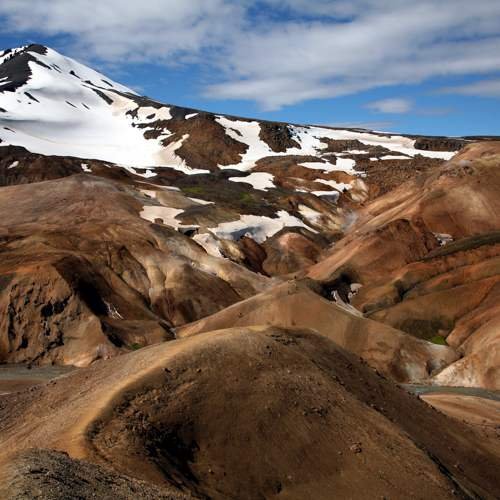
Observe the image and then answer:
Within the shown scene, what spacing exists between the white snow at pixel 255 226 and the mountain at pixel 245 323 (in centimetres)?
33

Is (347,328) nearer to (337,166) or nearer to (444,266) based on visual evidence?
(444,266)

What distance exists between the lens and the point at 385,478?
17078mm

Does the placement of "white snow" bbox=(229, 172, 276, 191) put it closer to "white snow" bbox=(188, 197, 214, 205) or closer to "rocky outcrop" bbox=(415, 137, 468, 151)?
"white snow" bbox=(188, 197, 214, 205)

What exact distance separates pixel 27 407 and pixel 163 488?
10192 mm

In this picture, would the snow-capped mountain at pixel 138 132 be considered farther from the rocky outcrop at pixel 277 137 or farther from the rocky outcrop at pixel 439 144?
the rocky outcrop at pixel 439 144

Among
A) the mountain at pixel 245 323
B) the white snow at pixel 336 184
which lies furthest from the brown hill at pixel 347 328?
the white snow at pixel 336 184

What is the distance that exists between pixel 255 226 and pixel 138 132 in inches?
3073

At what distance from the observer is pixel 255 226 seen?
84188 mm

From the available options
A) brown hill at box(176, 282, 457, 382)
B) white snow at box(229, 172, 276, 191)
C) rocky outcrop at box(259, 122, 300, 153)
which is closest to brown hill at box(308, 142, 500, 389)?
brown hill at box(176, 282, 457, 382)

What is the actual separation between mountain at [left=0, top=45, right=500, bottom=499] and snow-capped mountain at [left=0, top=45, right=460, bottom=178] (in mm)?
1180

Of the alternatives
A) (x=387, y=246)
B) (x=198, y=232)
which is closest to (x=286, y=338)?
(x=387, y=246)

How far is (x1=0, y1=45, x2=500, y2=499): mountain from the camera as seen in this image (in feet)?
53.0

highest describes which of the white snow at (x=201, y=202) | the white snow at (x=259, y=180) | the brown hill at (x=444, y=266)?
the white snow at (x=259, y=180)

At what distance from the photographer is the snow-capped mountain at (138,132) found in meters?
133
